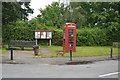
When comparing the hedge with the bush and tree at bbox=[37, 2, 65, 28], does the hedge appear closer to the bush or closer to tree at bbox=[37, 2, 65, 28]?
the bush

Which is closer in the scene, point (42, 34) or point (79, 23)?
point (42, 34)

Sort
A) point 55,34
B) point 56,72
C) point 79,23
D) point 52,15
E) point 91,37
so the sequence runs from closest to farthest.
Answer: point 56,72
point 55,34
point 91,37
point 52,15
point 79,23

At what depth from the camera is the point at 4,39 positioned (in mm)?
25047

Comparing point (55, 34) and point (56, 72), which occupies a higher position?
point (55, 34)

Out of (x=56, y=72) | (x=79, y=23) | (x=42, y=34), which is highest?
(x=79, y=23)

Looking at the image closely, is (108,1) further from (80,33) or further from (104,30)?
(80,33)

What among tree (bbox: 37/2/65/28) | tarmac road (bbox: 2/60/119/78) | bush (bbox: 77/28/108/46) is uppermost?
tree (bbox: 37/2/65/28)

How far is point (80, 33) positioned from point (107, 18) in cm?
649

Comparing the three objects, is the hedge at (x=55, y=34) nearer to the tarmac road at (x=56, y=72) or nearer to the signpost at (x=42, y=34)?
the signpost at (x=42, y=34)

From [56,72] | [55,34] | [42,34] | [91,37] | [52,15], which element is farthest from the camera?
[52,15]

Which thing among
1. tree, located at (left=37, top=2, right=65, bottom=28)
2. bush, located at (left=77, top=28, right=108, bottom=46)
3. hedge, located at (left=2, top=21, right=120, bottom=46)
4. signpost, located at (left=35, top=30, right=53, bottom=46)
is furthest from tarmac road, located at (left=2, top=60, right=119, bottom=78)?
tree, located at (left=37, top=2, right=65, bottom=28)

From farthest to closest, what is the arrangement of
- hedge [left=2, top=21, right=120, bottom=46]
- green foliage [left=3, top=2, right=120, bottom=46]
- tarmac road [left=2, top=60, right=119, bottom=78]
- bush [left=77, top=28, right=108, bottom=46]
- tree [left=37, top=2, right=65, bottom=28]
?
tree [left=37, top=2, right=65, bottom=28], bush [left=77, top=28, right=108, bottom=46], green foliage [left=3, top=2, right=120, bottom=46], hedge [left=2, top=21, right=120, bottom=46], tarmac road [left=2, top=60, right=119, bottom=78]

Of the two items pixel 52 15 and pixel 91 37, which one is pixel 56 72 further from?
pixel 52 15

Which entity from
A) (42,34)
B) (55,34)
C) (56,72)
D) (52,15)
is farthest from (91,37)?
(56,72)
